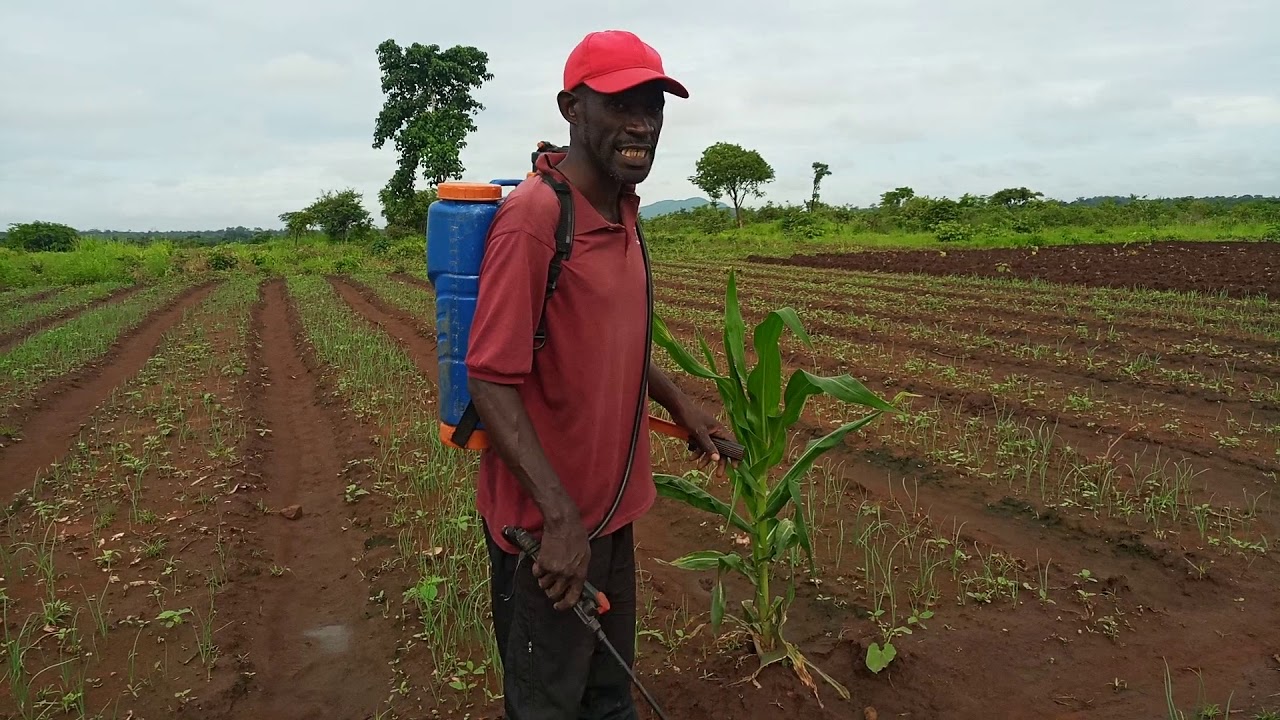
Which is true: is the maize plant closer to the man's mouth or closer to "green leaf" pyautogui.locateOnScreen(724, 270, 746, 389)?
"green leaf" pyautogui.locateOnScreen(724, 270, 746, 389)

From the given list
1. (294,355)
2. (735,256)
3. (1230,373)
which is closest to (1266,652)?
(1230,373)

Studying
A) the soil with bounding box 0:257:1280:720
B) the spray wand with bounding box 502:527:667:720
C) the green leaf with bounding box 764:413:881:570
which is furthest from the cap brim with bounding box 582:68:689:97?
the soil with bounding box 0:257:1280:720

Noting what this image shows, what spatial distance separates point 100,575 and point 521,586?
3.03m

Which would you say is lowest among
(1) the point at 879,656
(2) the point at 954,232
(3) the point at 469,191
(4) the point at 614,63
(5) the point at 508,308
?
(1) the point at 879,656

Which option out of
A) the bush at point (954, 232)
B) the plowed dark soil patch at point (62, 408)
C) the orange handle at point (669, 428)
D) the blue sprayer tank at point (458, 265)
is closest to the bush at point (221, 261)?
the plowed dark soil patch at point (62, 408)

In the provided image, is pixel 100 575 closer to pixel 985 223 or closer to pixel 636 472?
pixel 636 472

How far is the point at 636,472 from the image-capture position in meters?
1.97

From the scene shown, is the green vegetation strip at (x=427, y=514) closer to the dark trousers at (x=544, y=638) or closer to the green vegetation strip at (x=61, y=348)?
the dark trousers at (x=544, y=638)

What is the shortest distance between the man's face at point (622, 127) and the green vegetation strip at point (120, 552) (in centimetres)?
255

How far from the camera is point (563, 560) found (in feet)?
5.41

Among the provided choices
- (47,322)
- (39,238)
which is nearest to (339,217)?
(39,238)

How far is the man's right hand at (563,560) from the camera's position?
1646 millimetres

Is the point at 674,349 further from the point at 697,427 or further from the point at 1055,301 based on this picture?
the point at 1055,301

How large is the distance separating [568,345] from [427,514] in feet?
9.98
